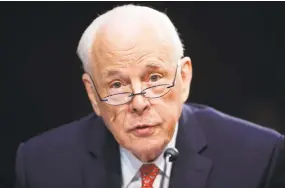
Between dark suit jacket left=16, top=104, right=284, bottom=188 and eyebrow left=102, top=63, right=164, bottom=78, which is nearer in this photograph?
eyebrow left=102, top=63, right=164, bottom=78

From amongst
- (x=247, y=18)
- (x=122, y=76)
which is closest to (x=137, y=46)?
(x=122, y=76)

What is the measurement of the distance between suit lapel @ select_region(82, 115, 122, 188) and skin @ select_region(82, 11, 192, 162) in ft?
0.65

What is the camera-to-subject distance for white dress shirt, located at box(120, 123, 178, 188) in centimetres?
Answer: 175

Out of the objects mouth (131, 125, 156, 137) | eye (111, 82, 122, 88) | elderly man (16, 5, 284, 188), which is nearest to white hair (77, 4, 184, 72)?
elderly man (16, 5, 284, 188)

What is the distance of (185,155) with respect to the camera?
1775mm

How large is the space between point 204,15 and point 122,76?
57 centimetres

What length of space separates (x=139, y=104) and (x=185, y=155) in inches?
14.0

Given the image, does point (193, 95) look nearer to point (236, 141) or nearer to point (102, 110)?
point (236, 141)

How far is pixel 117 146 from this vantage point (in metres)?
1.86

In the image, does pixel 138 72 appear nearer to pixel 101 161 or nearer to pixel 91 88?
pixel 91 88

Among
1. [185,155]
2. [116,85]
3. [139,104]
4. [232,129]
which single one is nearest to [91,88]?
[116,85]

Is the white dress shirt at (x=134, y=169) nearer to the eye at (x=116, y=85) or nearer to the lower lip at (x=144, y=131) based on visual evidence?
the lower lip at (x=144, y=131)

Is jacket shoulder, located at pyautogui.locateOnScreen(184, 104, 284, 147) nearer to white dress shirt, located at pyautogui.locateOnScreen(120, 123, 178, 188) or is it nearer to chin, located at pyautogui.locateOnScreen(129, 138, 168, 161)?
white dress shirt, located at pyautogui.locateOnScreen(120, 123, 178, 188)

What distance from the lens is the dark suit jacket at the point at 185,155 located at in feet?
5.73
